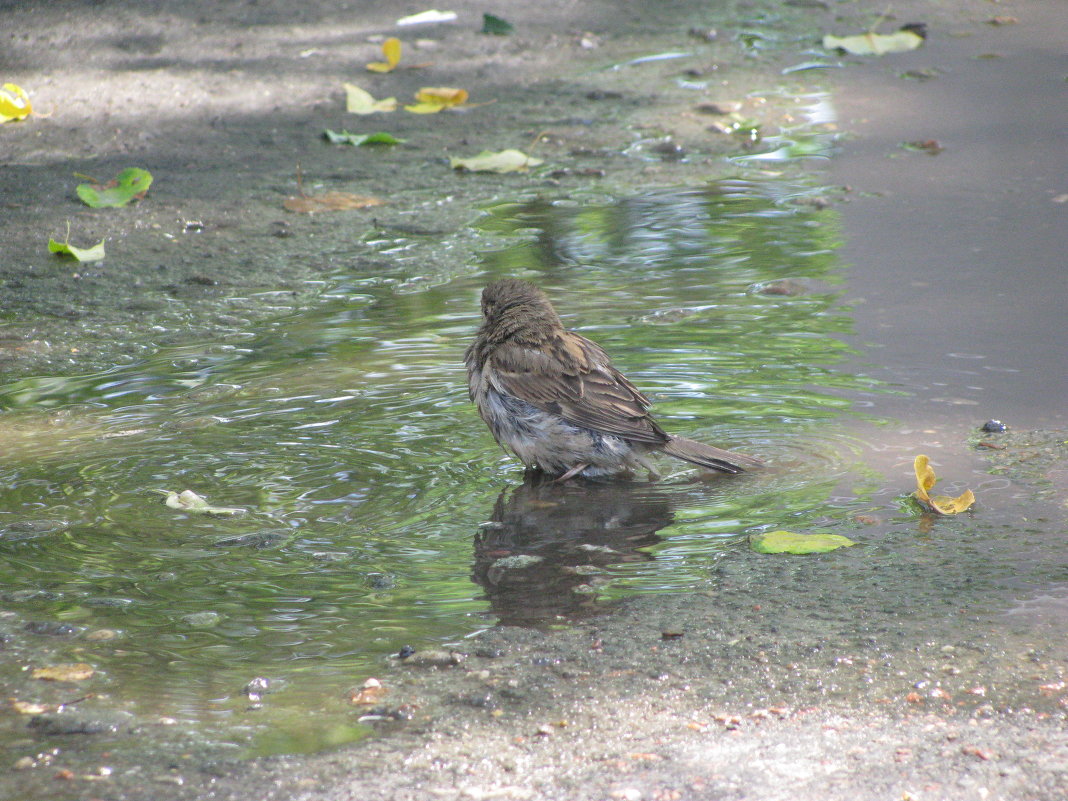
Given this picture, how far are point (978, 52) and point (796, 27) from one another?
1824 millimetres

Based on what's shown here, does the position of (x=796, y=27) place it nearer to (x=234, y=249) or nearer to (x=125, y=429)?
(x=234, y=249)

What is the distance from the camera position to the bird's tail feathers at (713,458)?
5.08 m

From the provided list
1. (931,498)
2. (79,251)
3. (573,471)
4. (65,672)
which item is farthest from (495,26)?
(65,672)

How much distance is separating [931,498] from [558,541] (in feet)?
4.33

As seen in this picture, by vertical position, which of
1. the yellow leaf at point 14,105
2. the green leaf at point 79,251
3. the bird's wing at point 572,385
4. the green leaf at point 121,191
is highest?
the yellow leaf at point 14,105

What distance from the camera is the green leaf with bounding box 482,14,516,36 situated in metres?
12.2

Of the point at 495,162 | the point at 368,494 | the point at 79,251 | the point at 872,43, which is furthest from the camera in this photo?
the point at 872,43

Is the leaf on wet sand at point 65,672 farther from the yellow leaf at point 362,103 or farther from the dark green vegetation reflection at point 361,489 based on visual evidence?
the yellow leaf at point 362,103

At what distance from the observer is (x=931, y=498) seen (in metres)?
4.63

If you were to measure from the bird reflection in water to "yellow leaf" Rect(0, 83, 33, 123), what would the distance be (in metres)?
6.37

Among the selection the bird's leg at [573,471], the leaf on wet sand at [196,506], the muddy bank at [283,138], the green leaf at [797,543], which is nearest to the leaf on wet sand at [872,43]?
the muddy bank at [283,138]

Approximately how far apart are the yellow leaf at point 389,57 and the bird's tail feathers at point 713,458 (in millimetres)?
6874

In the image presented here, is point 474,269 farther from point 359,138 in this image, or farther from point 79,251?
point 359,138

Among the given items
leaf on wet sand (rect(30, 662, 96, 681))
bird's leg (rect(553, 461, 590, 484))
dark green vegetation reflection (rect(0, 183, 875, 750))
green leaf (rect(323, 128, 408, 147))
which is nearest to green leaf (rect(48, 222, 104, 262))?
dark green vegetation reflection (rect(0, 183, 875, 750))
